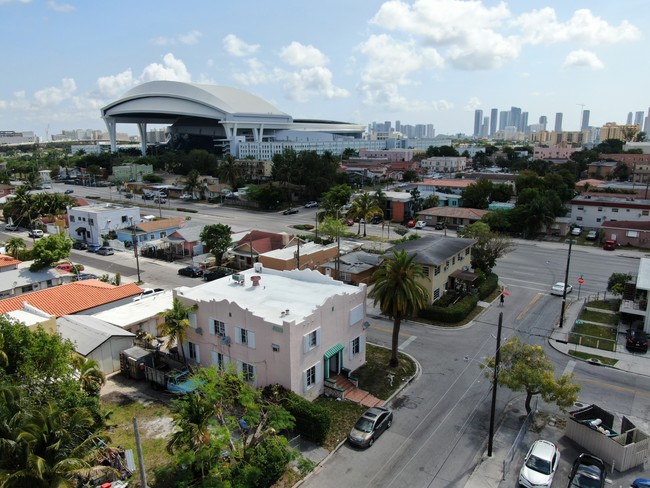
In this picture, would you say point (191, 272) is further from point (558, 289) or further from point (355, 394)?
point (558, 289)

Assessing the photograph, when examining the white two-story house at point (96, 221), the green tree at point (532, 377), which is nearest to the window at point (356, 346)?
the green tree at point (532, 377)

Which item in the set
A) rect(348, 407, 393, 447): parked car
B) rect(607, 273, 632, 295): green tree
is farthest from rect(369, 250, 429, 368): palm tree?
rect(607, 273, 632, 295): green tree

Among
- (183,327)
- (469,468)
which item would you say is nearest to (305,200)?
(183,327)

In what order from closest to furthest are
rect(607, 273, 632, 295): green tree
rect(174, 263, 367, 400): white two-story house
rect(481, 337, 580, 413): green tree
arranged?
rect(481, 337, 580, 413): green tree < rect(174, 263, 367, 400): white two-story house < rect(607, 273, 632, 295): green tree

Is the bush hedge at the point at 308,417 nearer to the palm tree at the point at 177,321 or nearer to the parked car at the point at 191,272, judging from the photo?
the palm tree at the point at 177,321

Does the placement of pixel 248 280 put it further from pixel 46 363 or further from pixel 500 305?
pixel 500 305

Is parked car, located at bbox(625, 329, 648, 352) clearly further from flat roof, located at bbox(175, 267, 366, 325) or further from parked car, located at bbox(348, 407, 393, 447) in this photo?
parked car, located at bbox(348, 407, 393, 447)
